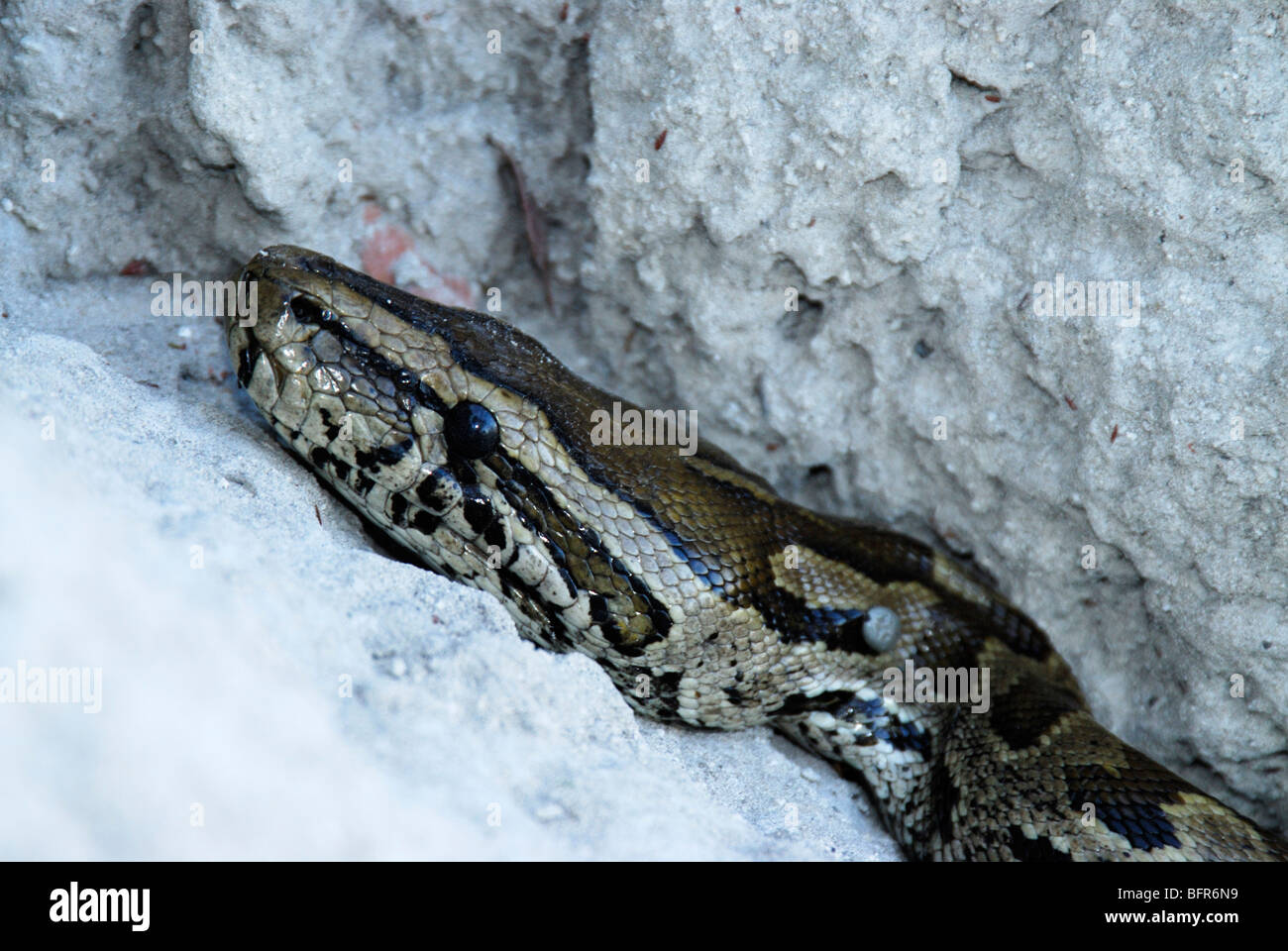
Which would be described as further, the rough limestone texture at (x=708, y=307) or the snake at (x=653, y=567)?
the snake at (x=653, y=567)

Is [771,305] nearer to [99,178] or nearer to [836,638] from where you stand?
[836,638]

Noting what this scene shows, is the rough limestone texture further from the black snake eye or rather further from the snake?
the black snake eye

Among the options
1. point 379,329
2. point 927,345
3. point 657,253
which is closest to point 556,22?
point 657,253

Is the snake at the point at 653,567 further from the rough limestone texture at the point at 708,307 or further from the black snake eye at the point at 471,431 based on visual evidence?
the rough limestone texture at the point at 708,307

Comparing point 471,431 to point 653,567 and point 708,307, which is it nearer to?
point 653,567

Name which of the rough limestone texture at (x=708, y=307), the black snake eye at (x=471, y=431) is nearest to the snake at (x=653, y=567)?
the black snake eye at (x=471, y=431)

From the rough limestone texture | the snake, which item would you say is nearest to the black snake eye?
Answer: the snake
